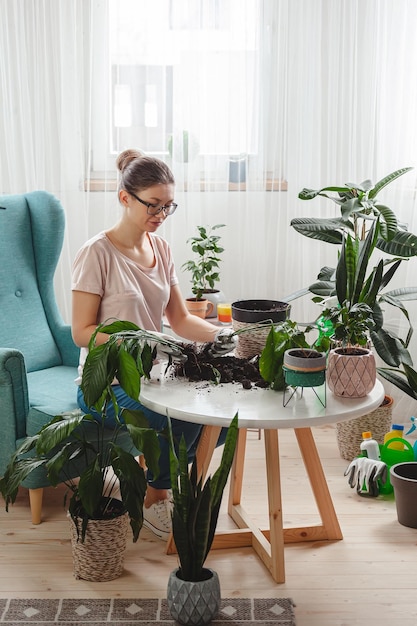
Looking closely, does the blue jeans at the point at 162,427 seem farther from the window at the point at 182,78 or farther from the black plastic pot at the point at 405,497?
the window at the point at 182,78

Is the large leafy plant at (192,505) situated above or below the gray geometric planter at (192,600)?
above

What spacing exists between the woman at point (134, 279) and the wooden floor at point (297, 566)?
282 millimetres

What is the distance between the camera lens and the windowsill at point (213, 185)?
4.01m

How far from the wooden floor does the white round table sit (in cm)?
5

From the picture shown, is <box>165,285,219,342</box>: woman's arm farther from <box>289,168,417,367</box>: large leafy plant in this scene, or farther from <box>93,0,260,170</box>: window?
<box>93,0,260,170</box>: window

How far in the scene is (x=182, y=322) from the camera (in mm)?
3053

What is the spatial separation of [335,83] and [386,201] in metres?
0.58

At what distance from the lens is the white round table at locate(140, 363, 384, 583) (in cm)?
230

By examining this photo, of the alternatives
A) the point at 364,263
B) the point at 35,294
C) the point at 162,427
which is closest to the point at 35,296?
the point at 35,294

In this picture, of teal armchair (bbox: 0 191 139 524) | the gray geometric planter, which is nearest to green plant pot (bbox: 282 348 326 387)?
the gray geometric planter

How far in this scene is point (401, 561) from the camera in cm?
273

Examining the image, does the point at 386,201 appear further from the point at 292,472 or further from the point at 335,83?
the point at 292,472

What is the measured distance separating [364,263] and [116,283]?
806 mm

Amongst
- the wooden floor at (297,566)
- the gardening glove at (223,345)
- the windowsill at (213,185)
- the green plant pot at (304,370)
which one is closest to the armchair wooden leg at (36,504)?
the wooden floor at (297,566)
